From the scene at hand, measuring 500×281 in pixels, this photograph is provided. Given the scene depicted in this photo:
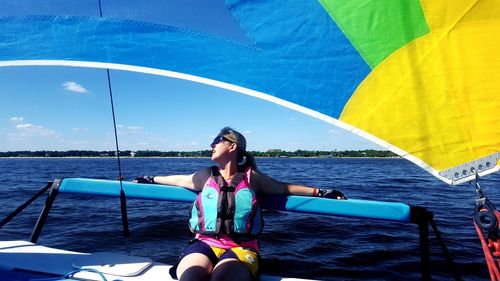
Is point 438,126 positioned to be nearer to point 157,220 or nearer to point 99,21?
point 99,21

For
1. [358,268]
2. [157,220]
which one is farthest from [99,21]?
[157,220]

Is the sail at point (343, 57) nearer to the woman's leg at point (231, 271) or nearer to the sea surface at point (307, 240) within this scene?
the woman's leg at point (231, 271)

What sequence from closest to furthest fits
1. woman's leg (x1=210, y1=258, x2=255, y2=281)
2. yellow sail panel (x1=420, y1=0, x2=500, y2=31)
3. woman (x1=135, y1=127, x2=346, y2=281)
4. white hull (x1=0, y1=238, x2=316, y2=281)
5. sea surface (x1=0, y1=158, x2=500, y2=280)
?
yellow sail panel (x1=420, y1=0, x2=500, y2=31)
woman's leg (x1=210, y1=258, x2=255, y2=281)
woman (x1=135, y1=127, x2=346, y2=281)
white hull (x1=0, y1=238, x2=316, y2=281)
sea surface (x1=0, y1=158, x2=500, y2=280)

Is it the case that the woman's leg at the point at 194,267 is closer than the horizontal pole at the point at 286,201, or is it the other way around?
the woman's leg at the point at 194,267

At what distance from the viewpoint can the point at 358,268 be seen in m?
5.70

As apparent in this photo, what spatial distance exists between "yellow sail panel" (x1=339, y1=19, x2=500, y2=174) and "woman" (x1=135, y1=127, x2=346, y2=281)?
37.5 inches

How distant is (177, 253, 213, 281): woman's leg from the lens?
221 centimetres

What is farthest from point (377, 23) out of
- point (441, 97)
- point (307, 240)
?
point (307, 240)

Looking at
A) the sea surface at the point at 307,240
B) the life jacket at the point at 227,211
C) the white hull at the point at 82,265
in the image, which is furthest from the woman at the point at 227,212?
the sea surface at the point at 307,240

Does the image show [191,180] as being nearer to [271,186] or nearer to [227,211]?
[227,211]

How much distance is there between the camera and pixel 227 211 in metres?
2.59

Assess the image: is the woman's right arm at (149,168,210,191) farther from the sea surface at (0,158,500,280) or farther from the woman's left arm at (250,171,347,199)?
the sea surface at (0,158,500,280)

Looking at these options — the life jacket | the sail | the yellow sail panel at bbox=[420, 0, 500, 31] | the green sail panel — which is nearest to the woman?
the life jacket

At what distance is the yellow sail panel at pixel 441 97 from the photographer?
1880 mm
